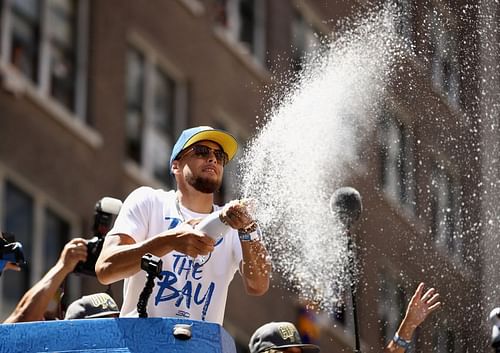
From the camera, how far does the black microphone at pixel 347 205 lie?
415 inches

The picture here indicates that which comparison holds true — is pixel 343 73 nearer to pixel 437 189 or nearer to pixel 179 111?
pixel 437 189

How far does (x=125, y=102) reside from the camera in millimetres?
26562

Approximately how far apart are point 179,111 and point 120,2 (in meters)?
2.13

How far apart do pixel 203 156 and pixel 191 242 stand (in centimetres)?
86

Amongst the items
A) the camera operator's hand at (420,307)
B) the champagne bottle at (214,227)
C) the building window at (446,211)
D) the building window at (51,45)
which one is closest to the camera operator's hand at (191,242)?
the champagne bottle at (214,227)

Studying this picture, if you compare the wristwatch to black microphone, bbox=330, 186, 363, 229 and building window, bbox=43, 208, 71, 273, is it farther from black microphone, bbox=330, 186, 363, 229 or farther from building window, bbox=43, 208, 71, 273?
building window, bbox=43, 208, 71, 273

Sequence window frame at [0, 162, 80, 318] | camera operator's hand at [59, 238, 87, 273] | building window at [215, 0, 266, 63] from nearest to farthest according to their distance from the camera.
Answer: camera operator's hand at [59, 238, 87, 273], window frame at [0, 162, 80, 318], building window at [215, 0, 266, 63]

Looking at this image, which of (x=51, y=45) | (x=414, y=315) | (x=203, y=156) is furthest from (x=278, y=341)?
(x=51, y=45)

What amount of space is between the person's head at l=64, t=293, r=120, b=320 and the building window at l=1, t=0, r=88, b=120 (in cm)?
1347

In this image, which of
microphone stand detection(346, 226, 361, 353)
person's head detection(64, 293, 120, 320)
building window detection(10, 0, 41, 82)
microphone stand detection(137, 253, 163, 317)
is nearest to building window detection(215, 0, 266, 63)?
building window detection(10, 0, 41, 82)

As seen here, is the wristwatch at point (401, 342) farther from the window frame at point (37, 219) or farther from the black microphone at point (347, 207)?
the window frame at point (37, 219)

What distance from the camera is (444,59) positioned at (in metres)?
11.1

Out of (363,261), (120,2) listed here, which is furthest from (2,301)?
(363,261)

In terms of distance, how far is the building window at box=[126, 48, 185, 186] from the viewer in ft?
88.3
